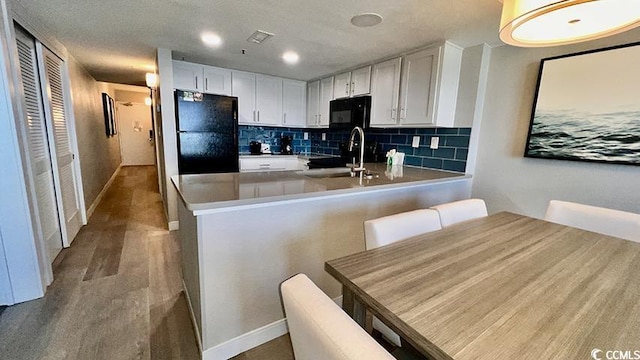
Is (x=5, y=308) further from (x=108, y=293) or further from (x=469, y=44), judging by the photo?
(x=469, y=44)

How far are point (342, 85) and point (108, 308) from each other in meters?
3.25

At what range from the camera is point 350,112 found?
327cm

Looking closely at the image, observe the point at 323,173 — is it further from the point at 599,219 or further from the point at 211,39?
the point at 599,219

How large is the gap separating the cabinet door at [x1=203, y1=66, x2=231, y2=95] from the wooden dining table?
3.24m

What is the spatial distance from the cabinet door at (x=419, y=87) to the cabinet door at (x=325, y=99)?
126 cm

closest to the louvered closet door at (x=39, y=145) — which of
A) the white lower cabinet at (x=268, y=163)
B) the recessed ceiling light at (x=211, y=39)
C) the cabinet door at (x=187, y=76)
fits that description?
the cabinet door at (x=187, y=76)

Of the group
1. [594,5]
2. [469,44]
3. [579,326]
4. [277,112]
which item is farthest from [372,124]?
[579,326]

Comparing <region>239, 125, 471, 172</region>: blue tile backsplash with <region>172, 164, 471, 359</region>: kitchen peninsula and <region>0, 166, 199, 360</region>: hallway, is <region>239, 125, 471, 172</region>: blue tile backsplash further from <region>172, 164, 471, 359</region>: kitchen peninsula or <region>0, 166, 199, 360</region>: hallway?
<region>0, 166, 199, 360</region>: hallway

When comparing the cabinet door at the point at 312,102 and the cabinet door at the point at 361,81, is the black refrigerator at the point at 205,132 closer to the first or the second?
the cabinet door at the point at 312,102

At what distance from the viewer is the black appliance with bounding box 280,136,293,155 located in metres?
4.41

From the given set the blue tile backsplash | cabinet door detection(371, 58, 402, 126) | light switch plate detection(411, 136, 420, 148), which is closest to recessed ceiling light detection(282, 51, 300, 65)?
cabinet door detection(371, 58, 402, 126)

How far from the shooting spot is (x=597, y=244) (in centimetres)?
117

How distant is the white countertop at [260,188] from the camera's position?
4.10 ft

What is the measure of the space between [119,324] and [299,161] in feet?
9.42
